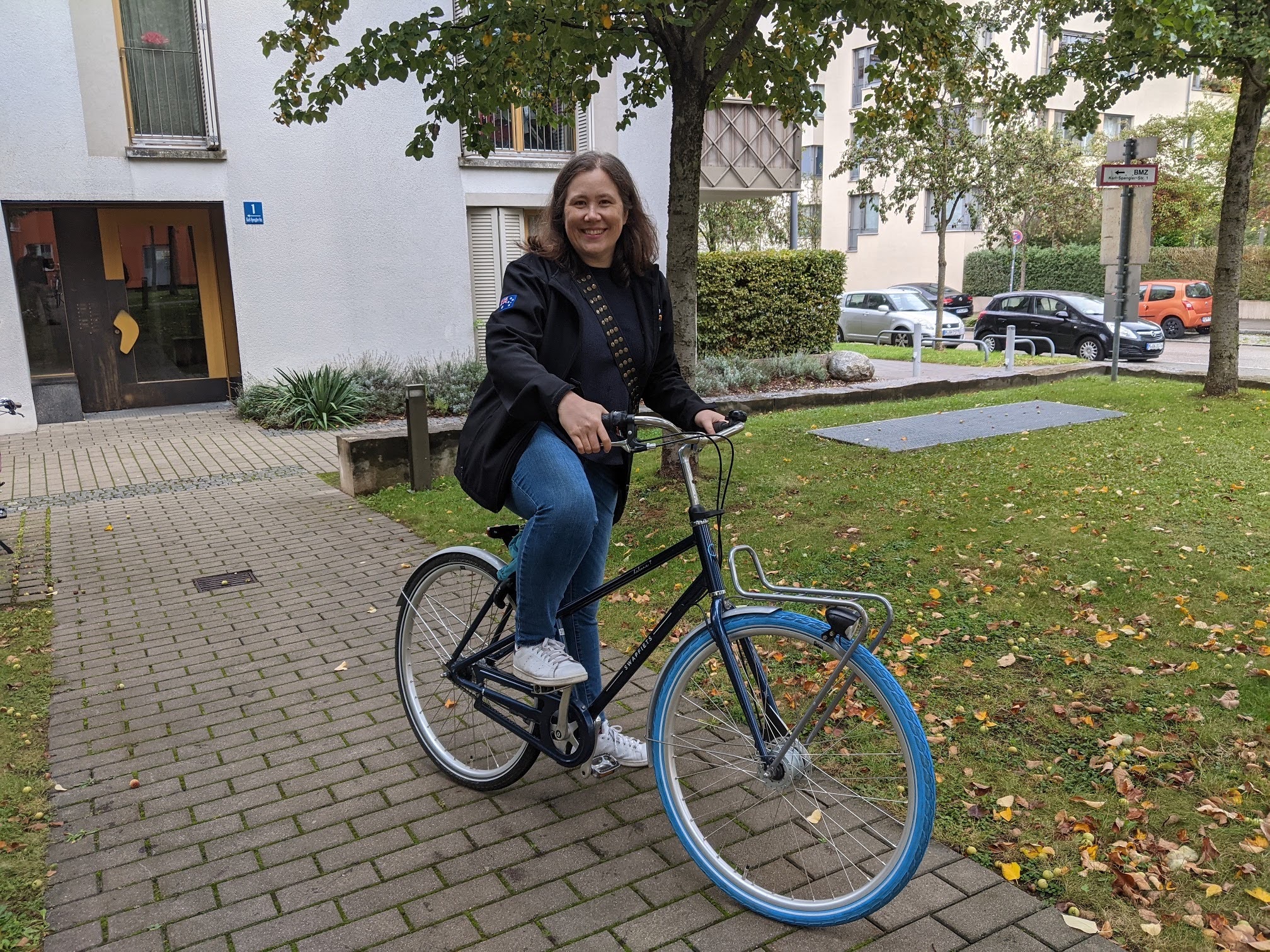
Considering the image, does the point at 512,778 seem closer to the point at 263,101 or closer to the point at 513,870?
the point at 513,870

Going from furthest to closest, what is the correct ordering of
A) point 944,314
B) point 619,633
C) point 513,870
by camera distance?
point 944,314, point 619,633, point 513,870

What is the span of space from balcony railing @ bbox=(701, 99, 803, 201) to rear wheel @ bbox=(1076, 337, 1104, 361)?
25.9 ft

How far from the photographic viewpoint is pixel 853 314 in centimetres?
2725

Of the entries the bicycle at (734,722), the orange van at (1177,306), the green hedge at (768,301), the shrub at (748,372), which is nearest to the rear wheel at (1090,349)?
the green hedge at (768,301)

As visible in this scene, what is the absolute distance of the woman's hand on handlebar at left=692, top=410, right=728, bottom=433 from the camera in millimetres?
2986

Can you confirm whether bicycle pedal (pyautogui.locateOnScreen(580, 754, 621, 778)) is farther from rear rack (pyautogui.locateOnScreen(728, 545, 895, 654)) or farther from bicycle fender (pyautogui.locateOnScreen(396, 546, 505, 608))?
rear rack (pyautogui.locateOnScreen(728, 545, 895, 654))

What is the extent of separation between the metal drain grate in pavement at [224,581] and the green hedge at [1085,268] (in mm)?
33498

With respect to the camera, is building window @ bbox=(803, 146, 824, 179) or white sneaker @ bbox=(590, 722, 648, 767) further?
building window @ bbox=(803, 146, 824, 179)

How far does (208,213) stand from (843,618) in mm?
14260

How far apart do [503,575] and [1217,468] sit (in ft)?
21.6

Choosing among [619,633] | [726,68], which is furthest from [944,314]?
[619,633]

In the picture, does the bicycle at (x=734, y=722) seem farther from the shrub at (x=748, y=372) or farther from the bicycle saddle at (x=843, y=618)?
the shrub at (x=748, y=372)

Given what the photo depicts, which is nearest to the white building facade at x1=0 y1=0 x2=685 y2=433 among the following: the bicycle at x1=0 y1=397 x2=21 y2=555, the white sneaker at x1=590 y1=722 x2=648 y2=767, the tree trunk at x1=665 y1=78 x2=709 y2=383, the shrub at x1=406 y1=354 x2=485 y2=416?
the shrub at x1=406 y1=354 x2=485 y2=416

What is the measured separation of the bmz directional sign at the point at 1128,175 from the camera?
13133 millimetres
